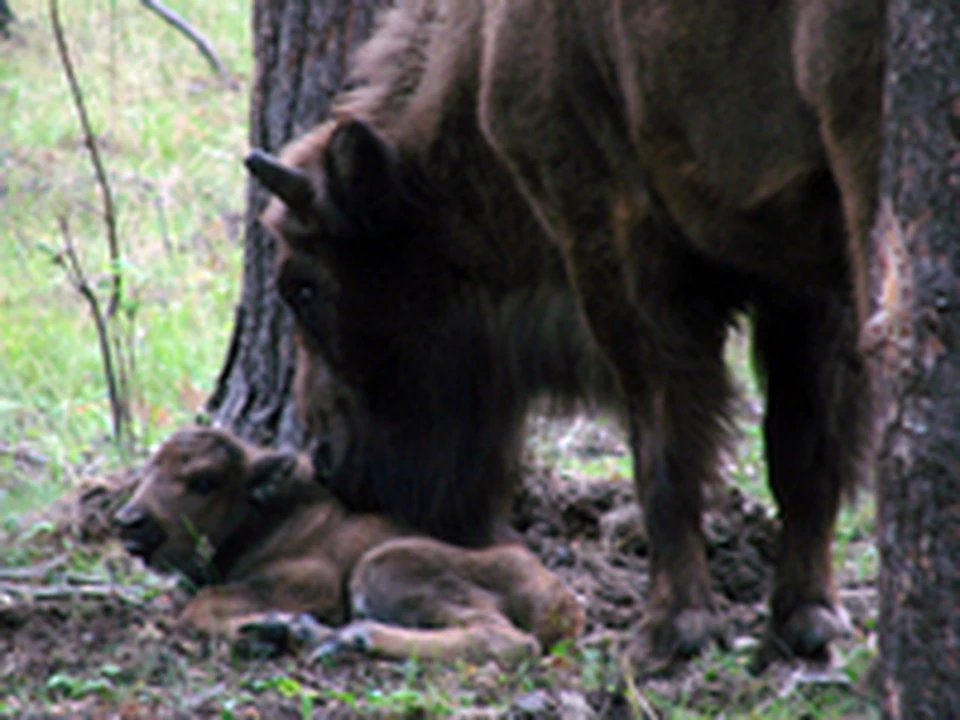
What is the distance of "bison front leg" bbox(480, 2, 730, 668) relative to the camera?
431 centimetres

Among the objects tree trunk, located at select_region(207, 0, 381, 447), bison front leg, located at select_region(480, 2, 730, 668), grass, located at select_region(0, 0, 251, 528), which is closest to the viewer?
bison front leg, located at select_region(480, 2, 730, 668)

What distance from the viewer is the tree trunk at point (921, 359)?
2.56 meters

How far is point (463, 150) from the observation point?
4.98m

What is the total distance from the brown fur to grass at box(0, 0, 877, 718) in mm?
161

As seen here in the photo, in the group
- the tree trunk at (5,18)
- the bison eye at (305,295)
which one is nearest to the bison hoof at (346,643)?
the bison eye at (305,295)

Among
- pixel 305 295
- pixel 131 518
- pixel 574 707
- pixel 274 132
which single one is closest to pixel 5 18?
pixel 274 132

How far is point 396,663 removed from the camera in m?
4.38

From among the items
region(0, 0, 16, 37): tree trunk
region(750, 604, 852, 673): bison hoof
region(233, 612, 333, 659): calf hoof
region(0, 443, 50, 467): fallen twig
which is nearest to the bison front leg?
region(750, 604, 852, 673): bison hoof

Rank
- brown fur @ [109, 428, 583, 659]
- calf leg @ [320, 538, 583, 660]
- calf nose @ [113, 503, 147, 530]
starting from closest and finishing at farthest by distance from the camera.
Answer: calf leg @ [320, 538, 583, 660] → brown fur @ [109, 428, 583, 659] → calf nose @ [113, 503, 147, 530]

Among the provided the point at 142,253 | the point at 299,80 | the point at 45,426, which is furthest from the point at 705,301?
the point at 142,253

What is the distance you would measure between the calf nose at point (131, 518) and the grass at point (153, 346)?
313 millimetres

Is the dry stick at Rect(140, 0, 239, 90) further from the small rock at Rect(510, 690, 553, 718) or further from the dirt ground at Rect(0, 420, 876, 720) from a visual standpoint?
the small rock at Rect(510, 690, 553, 718)

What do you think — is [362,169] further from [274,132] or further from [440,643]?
[440,643]

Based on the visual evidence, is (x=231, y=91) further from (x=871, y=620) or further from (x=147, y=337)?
(x=871, y=620)
